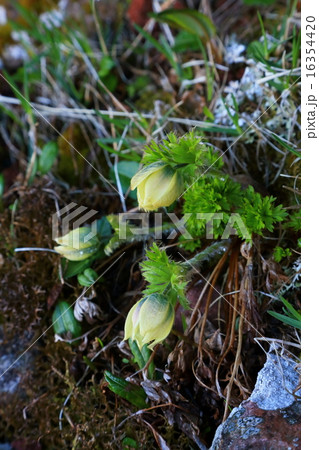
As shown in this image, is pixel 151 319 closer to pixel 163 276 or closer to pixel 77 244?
pixel 163 276

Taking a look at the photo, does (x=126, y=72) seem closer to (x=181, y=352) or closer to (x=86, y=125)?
(x=86, y=125)

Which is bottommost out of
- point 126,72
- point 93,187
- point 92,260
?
point 92,260

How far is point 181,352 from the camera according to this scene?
1.12 meters

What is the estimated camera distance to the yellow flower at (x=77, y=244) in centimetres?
124

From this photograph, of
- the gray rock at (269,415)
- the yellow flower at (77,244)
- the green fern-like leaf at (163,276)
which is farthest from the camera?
the yellow flower at (77,244)

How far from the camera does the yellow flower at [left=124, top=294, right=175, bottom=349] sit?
95 centimetres

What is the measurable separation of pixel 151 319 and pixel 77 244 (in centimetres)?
39

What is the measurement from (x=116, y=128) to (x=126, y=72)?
0.37 m

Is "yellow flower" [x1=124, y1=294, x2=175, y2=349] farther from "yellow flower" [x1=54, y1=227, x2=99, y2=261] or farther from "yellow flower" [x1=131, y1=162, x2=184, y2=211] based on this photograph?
"yellow flower" [x1=54, y1=227, x2=99, y2=261]

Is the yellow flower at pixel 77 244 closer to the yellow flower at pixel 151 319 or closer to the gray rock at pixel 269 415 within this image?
the yellow flower at pixel 151 319

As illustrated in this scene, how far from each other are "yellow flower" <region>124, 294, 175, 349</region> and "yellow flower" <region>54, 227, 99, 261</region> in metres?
0.33

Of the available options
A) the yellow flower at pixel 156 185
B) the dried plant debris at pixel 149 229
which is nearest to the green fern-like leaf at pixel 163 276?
the dried plant debris at pixel 149 229

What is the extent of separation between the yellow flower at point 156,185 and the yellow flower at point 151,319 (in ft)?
0.68

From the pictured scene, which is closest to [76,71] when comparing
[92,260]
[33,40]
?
[33,40]
